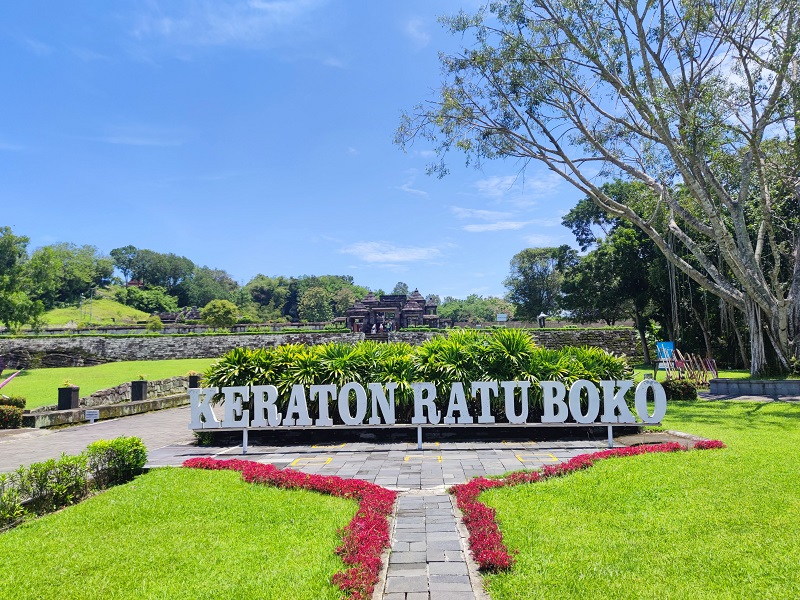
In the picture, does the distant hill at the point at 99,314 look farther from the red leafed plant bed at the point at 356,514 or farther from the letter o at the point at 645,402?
the letter o at the point at 645,402

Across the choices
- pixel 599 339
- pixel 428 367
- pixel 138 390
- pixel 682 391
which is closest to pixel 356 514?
pixel 428 367

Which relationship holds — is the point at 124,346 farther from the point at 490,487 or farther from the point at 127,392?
the point at 490,487

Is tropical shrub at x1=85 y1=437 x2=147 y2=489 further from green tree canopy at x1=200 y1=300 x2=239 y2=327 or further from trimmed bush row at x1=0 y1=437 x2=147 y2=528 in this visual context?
green tree canopy at x1=200 y1=300 x2=239 y2=327

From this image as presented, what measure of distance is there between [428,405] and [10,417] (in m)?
8.66

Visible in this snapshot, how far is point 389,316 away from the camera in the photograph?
4441 cm

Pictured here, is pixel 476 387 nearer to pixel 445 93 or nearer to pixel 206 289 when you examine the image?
pixel 445 93

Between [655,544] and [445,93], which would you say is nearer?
[655,544]

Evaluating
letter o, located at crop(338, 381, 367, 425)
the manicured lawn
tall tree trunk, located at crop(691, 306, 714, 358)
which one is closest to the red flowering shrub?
letter o, located at crop(338, 381, 367, 425)

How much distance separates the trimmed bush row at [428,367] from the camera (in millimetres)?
8094

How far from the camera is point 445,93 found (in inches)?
573

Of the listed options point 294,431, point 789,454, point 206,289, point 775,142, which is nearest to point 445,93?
point 775,142

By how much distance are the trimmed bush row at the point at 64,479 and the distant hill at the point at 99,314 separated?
5363cm

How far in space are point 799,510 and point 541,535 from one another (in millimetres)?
2170

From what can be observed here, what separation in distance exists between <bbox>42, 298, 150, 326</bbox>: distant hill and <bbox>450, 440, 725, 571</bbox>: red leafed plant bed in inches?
2228
